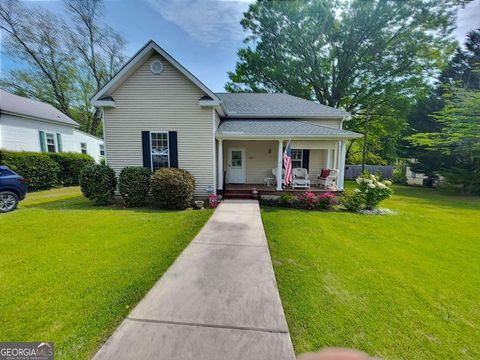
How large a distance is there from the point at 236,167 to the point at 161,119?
15.5 ft

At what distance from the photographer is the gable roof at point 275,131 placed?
376 inches

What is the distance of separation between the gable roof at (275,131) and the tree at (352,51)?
1328cm

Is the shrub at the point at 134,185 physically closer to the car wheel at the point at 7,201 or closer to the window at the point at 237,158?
the car wheel at the point at 7,201

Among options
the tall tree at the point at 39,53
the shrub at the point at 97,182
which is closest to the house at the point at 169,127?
the shrub at the point at 97,182

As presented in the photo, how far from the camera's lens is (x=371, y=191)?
891 centimetres

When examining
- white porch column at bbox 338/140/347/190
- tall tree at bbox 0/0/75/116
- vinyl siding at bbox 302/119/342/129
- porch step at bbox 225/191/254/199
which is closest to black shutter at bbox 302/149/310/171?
vinyl siding at bbox 302/119/342/129

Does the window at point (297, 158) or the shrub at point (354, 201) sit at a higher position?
the window at point (297, 158)

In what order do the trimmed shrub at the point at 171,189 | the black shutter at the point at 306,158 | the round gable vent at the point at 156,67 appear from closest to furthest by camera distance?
the trimmed shrub at the point at 171,189 < the round gable vent at the point at 156,67 < the black shutter at the point at 306,158

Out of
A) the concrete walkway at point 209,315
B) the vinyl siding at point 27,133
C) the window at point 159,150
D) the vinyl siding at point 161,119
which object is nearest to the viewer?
the concrete walkway at point 209,315

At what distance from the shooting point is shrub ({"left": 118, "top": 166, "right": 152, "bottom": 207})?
8.47 meters

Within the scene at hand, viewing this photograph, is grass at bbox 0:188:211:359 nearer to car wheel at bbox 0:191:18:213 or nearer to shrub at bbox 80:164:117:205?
car wheel at bbox 0:191:18:213

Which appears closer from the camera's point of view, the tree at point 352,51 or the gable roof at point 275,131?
the gable roof at point 275,131

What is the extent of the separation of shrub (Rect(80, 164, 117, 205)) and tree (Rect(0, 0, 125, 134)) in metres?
23.7

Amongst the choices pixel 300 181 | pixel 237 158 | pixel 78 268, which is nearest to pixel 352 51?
pixel 237 158
